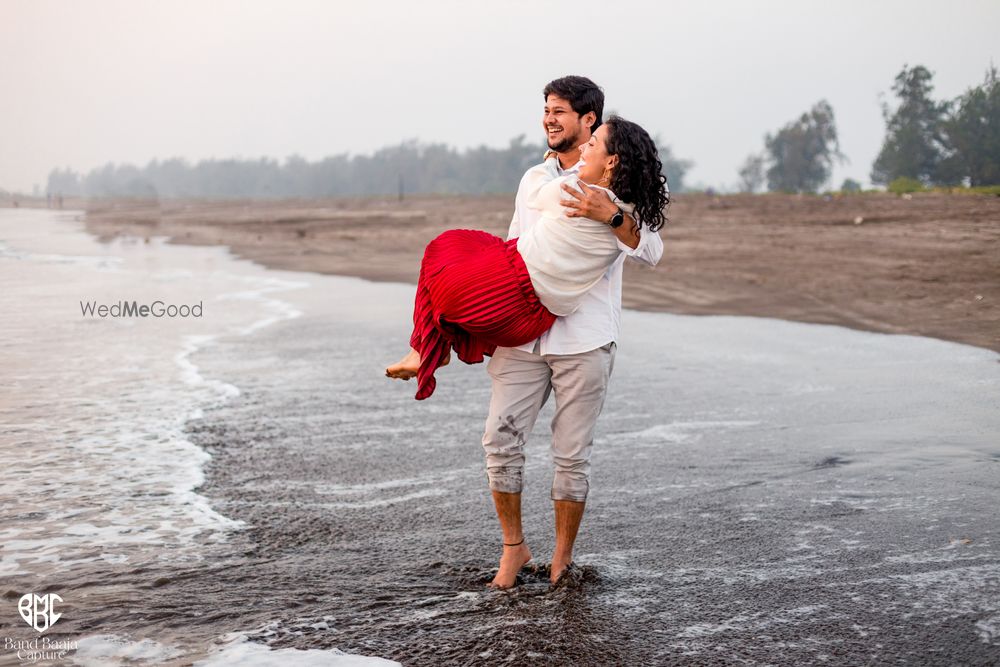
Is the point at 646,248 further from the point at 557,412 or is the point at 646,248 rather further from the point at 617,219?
the point at 557,412

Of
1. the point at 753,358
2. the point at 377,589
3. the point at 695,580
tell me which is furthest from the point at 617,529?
the point at 753,358

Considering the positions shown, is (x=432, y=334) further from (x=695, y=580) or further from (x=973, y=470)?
(x=973, y=470)

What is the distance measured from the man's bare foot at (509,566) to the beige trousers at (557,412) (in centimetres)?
22

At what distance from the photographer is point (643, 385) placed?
7.28 meters

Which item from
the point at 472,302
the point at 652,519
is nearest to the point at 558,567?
the point at 652,519

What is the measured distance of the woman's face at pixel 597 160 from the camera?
316 cm

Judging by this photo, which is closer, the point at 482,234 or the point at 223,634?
the point at 223,634

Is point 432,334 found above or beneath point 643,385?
above

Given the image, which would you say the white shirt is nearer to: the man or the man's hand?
the man

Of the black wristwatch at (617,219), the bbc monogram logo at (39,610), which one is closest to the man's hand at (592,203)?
the black wristwatch at (617,219)

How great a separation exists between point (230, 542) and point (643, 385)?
13.1 ft

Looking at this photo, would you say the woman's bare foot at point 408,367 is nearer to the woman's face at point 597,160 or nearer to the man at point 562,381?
the man at point 562,381

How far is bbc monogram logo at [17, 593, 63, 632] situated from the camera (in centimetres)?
314

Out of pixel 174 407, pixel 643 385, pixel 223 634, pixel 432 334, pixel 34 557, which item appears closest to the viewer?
pixel 223 634
